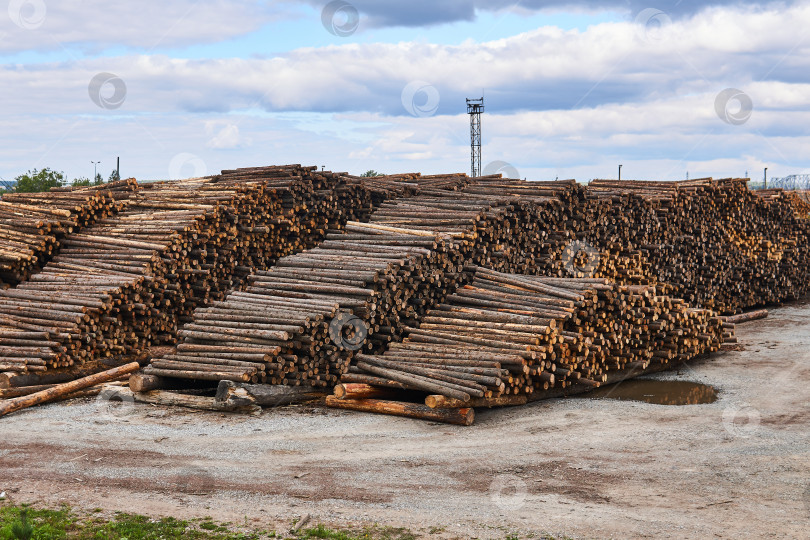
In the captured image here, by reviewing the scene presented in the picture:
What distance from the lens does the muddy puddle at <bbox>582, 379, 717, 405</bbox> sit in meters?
16.1

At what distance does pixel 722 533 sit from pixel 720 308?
19.3 metres

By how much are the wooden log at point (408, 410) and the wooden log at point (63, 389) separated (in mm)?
5019

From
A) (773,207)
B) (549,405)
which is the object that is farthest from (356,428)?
(773,207)

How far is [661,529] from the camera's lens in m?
9.16
